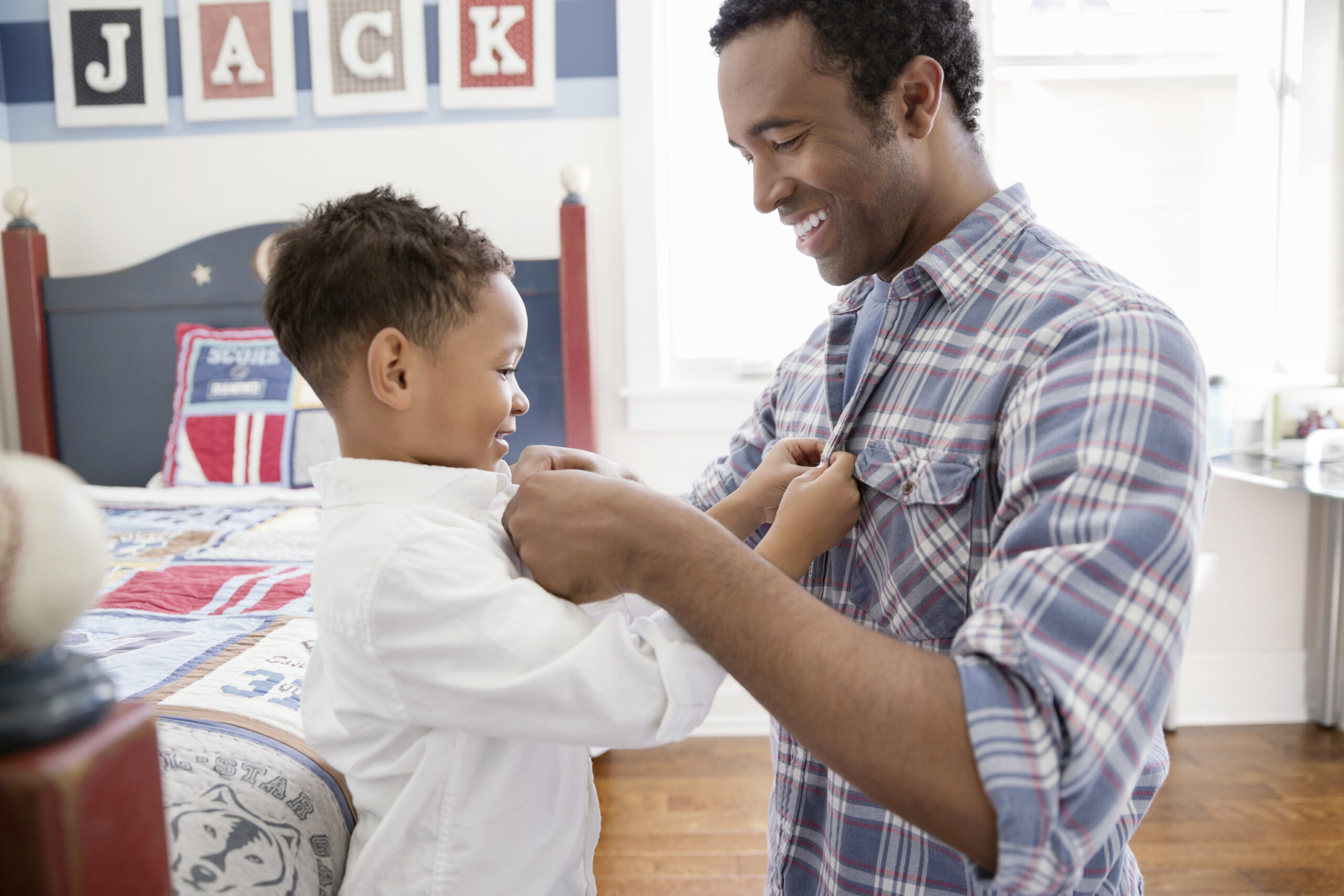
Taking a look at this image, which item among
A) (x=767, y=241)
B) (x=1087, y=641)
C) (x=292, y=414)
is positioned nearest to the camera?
(x=1087, y=641)

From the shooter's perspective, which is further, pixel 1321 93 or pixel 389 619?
pixel 1321 93

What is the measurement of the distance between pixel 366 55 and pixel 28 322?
130 cm

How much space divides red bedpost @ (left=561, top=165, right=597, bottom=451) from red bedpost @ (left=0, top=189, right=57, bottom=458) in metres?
1.61

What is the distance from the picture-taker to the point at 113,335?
8.75 ft

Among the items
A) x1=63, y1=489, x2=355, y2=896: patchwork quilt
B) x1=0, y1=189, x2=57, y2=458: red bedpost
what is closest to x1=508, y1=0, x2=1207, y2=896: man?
x1=63, y1=489, x2=355, y2=896: patchwork quilt

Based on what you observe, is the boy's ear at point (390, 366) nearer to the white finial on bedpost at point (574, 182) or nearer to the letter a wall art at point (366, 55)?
the white finial on bedpost at point (574, 182)

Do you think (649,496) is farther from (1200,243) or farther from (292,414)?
(1200,243)

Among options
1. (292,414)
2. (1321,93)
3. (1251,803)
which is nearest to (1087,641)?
(1251,803)

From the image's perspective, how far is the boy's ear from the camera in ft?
2.58

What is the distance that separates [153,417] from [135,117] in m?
0.94

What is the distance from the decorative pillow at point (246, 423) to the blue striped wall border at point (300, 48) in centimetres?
91

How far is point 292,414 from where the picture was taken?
7.77 feet

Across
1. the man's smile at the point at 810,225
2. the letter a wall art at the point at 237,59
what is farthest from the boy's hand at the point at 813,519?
the letter a wall art at the point at 237,59

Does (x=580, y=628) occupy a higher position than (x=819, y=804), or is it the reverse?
(x=580, y=628)
